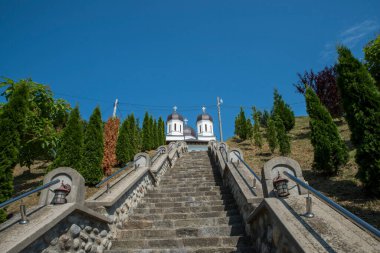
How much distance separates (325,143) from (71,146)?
10.3m

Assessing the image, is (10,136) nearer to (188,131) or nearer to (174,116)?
(174,116)

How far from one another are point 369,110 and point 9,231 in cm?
885

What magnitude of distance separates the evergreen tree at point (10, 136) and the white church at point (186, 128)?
1665 inches

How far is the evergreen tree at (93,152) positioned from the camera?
10.9 m

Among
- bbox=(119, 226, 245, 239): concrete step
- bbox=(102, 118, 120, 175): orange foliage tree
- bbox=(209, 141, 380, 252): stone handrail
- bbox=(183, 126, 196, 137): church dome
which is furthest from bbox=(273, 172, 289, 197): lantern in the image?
bbox=(183, 126, 196, 137): church dome

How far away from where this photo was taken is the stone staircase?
4.70 meters

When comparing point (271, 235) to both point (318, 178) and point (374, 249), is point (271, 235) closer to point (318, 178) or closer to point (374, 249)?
point (374, 249)

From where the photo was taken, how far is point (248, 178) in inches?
250

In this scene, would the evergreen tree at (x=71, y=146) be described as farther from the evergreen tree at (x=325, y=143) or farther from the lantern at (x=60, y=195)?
the evergreen tree at (x=325, y=143)

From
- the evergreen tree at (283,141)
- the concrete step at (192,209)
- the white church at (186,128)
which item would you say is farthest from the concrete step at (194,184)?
the white church at (186,128)

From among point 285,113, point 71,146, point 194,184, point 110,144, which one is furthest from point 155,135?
point 194,184

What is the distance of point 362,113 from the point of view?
285 inches

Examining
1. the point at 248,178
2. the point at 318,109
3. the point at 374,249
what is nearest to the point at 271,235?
the point at 374,249


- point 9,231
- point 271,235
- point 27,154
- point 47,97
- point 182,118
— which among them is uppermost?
point 182,118
